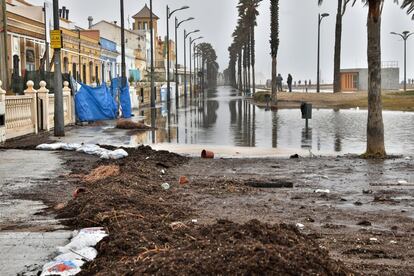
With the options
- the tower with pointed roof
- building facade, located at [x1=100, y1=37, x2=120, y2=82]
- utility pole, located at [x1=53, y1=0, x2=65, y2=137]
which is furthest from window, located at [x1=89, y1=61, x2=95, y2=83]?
the tower with pointed roof

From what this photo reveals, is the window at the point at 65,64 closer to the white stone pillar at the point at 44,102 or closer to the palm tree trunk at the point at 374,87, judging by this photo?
the white stone pillar at the point at 44,102

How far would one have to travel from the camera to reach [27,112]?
73.8 feet

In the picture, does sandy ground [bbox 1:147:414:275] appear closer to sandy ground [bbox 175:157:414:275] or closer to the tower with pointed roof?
sandy ground [bbox 175:157:414:275]

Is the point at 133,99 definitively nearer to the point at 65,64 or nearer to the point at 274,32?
the point at 65,64

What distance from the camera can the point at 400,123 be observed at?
3114 cm

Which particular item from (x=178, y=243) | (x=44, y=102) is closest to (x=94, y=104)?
(x=44, y=102)

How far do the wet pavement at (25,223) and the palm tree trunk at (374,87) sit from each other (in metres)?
8.13

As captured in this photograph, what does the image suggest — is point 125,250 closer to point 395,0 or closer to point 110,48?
point 395,0

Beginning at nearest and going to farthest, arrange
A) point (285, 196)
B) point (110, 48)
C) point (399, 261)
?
point (399, 261), point (285, 196), point (110, 48)

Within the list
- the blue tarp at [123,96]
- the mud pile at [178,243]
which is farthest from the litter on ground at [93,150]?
the blue tarp at [123,96]

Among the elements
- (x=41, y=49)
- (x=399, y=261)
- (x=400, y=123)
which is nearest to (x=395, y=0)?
(x=400, y=123)

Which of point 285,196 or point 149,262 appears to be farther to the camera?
point 285,196

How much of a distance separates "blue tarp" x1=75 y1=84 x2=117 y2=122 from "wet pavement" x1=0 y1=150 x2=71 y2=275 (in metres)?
16.7

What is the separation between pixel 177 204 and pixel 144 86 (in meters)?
55.6
